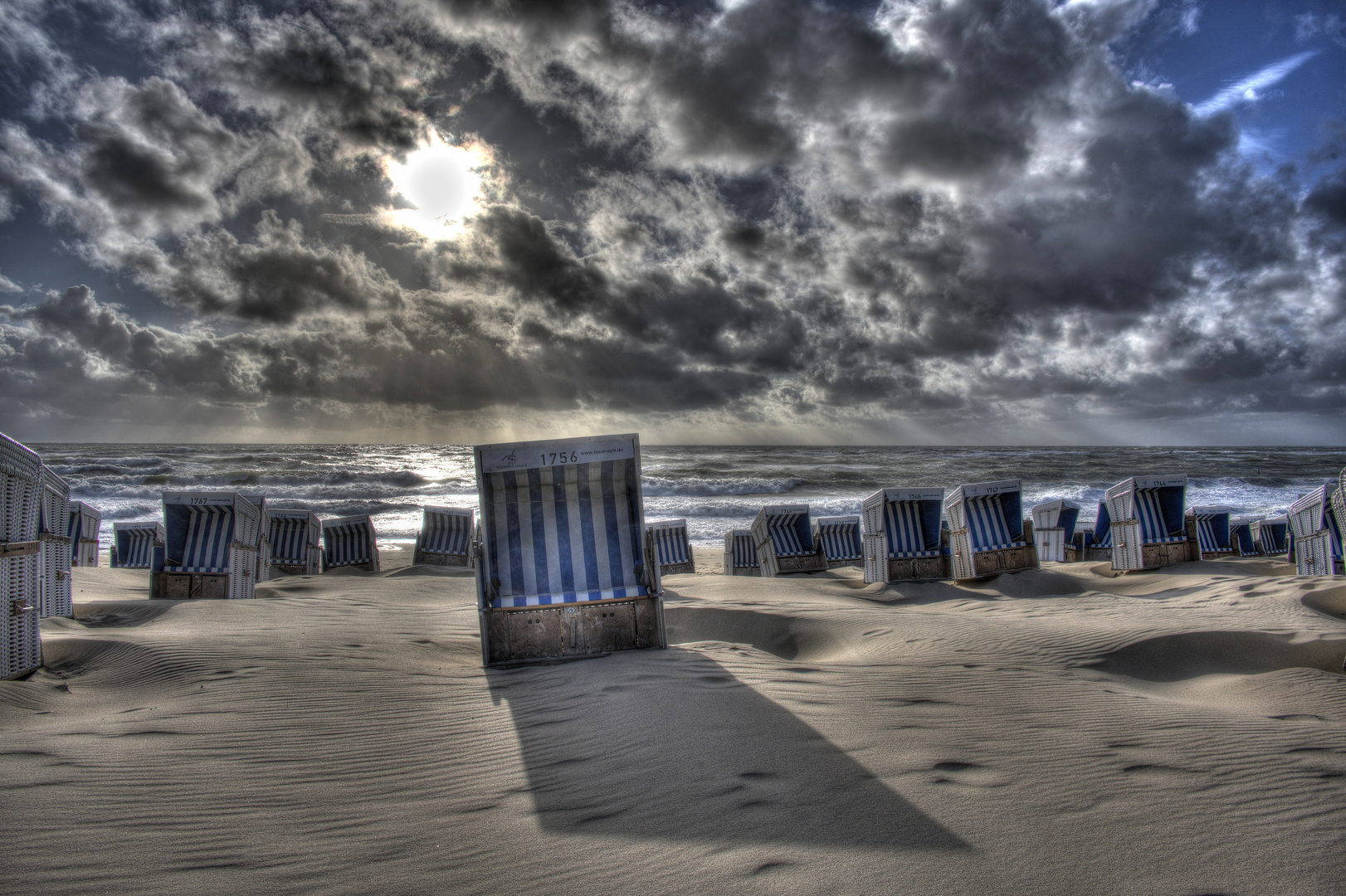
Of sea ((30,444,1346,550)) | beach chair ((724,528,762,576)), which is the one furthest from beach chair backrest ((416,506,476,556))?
beach chair ((724,528,762,576))

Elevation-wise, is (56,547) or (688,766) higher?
(56,547)

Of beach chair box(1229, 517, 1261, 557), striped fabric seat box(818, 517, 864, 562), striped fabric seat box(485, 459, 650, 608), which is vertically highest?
striped fabric seat box(485, 459, 650, 608)

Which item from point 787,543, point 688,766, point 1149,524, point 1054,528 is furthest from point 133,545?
point 1054,528

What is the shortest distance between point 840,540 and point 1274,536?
10.1m

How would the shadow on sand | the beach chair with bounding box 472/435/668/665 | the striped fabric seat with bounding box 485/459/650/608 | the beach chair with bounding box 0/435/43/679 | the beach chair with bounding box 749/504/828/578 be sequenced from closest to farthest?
the shadow on sand, the beach chair with bounding box 0/435/43/679, the beach chair with bounding box 472/435/668/665, the striped fabric seat with bounding box 485/459/650/608, the beach chair with bounding box 749/504/828/578

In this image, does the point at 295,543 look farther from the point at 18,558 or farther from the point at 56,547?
the point at 18,558

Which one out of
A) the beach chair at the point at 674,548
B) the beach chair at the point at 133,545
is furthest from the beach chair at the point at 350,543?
the beach chair at the point at 674,548

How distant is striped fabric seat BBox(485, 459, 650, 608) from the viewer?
5.60 metres

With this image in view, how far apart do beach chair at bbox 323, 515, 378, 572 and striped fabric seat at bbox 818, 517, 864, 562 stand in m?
10.8

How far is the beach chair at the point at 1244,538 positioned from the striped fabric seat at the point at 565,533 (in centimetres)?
1603

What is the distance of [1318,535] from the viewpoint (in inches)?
382

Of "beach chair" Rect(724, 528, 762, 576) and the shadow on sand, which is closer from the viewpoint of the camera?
the shadow on sand

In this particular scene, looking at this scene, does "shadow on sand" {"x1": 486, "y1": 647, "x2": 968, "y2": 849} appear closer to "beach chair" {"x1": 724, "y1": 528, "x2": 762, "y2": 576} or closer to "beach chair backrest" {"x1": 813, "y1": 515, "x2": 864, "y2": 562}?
"beach chair" {"x1": 724, "y1": 528, "x2": 762, "y2": 576}

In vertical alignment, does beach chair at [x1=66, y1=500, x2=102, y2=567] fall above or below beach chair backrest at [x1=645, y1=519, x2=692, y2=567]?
above
